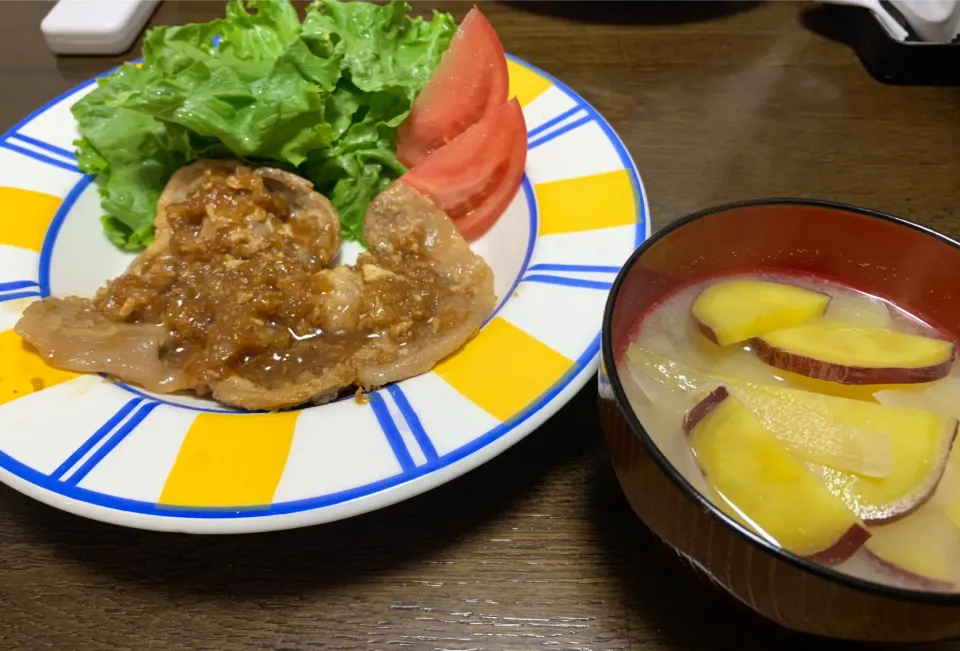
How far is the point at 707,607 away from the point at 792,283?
27.5 inches

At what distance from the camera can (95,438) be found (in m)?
1.49

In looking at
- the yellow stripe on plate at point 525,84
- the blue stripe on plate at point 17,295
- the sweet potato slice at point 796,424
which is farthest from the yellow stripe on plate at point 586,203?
the blue stripe on plate at point 17,295

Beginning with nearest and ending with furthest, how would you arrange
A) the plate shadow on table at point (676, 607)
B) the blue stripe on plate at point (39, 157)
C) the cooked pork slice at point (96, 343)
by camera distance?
the plate shadow on table at point (676, 607) < the cooked pork slice at point (96, 343) < the blue stripe on plate at point (39, 157)

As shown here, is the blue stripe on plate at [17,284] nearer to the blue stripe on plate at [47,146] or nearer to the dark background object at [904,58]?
the blue stripe on plate at [47,146]

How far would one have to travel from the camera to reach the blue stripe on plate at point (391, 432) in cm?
138

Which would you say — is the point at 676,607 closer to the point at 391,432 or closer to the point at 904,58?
the point at 391,432

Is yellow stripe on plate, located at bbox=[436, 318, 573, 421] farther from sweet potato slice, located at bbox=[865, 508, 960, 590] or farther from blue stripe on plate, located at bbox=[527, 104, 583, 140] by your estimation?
blue stripe on plate, located at bbox=[527, 104, 583, 140]

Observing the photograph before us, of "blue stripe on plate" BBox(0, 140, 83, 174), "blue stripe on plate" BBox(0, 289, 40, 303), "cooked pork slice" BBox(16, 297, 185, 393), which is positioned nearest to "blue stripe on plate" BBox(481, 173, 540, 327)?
"cooked pork slice" BBox(16, 297, 185, 393)

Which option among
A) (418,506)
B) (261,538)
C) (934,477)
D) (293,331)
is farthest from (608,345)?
(293,331)

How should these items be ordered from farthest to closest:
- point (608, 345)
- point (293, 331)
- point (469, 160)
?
point (469, 160)
point (293, 331)
point (608, 345)

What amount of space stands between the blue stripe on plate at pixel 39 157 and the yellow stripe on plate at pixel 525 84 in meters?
1.55

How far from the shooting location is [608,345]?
1158mm

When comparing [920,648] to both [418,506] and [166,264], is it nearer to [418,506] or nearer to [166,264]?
[418,506]

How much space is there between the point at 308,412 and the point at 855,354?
3.74 feet
